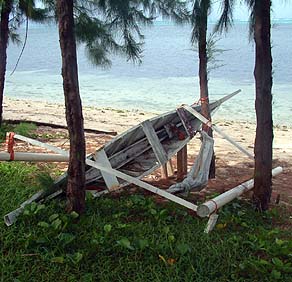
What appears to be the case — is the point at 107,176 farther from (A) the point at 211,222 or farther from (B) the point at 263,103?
(B) the point at 263,103

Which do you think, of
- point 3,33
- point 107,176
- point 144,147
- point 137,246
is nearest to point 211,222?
point 137,246

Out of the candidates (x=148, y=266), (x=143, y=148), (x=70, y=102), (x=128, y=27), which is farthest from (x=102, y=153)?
(x=128, y=27)

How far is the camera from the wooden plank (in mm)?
3955

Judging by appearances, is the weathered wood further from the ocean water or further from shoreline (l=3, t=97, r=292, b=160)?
the ocean water

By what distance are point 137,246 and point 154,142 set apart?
1.41 metres

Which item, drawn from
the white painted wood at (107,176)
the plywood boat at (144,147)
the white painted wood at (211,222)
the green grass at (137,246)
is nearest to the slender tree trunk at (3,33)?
the plywood boat at (144,147)

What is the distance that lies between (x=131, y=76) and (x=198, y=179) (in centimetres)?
2153

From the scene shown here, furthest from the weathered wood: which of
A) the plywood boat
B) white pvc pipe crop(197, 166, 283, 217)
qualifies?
white pvc pipe crop(197, 166, 283, 217)

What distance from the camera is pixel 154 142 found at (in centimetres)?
400

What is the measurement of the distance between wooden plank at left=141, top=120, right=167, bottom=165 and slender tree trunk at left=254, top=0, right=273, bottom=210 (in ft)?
2.50

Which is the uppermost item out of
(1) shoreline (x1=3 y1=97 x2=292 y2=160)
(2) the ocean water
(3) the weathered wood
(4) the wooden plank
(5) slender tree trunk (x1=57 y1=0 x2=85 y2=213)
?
(5) slender tree trunk (x1=57 y1=0 x2=85 y2=213)

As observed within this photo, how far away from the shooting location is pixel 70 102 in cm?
303

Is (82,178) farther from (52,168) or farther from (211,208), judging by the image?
(52,168)

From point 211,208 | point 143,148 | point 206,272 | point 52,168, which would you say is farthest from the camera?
point 52,168
